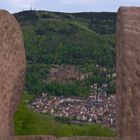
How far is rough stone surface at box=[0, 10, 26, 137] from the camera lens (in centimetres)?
976

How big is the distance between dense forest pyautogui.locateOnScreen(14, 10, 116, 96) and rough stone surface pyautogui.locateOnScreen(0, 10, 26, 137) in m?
79.6

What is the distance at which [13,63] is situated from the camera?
33.4 feet

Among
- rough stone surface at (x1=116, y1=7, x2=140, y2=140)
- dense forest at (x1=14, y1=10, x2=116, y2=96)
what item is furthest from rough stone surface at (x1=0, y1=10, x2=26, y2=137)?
dense forest at (x1=14, y1=10, x2=116, y2=96)

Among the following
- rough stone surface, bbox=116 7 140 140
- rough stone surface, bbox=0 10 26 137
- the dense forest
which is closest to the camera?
rough stone surface, bbox=116 7 140 140

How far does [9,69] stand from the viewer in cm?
991

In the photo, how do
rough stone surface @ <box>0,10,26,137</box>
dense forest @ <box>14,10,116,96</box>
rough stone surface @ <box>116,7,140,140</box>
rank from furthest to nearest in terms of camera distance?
dense forest @ <box>14,10,116,96</box> < rough stone surface @ <box>0,10,26,137</box> < rough stone surface @ <box>116,7,140,140</box>

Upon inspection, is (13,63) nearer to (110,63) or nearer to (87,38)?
(110,63)

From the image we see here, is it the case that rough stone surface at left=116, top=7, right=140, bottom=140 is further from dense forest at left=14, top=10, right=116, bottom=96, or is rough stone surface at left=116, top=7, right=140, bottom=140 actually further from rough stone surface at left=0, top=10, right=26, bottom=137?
dense forest at left=14, top=10, right=116, bottom=96

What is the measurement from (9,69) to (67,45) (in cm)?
12105

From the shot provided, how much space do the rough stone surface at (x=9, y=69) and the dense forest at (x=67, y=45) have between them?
79.6m

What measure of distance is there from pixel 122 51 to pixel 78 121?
57680 millimetres

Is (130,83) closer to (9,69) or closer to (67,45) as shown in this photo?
(9,69)

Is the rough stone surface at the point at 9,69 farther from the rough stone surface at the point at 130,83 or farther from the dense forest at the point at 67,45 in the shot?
the dense forest at the point at 67,45

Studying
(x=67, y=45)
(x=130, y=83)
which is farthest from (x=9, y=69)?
(x=67, y=45)
